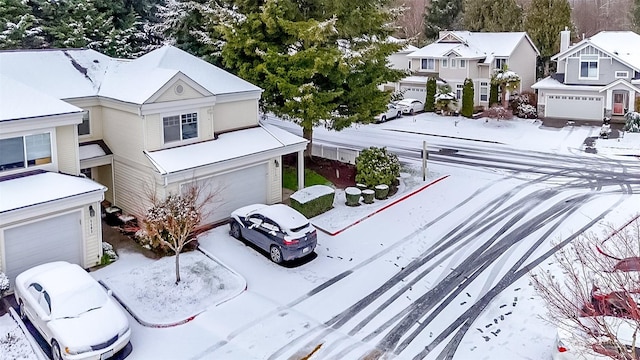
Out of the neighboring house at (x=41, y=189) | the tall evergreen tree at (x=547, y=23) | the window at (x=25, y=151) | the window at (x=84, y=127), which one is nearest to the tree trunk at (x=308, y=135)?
the window at (x=84, y=127)

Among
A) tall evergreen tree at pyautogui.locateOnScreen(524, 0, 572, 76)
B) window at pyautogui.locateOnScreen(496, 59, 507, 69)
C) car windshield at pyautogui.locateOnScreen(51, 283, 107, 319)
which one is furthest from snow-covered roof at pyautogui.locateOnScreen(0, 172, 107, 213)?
tall evergreen tree at pyautogui.locateOnScreen(524, 0, 572, 76)

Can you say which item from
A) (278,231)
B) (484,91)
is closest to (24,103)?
(278,231)

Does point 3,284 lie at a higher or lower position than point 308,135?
lower

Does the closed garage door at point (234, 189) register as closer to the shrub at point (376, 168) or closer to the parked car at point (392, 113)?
the shrub at point (376, 168)

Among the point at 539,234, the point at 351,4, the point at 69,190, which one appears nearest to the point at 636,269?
the point at 539,234

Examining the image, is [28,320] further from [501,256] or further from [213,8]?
[213,8]

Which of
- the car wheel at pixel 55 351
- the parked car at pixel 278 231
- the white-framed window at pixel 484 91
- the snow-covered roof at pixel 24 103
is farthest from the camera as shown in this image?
the white-framed window at pixel 484 91

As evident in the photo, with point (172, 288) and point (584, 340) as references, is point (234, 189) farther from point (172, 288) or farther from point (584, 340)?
point (584, 340)
